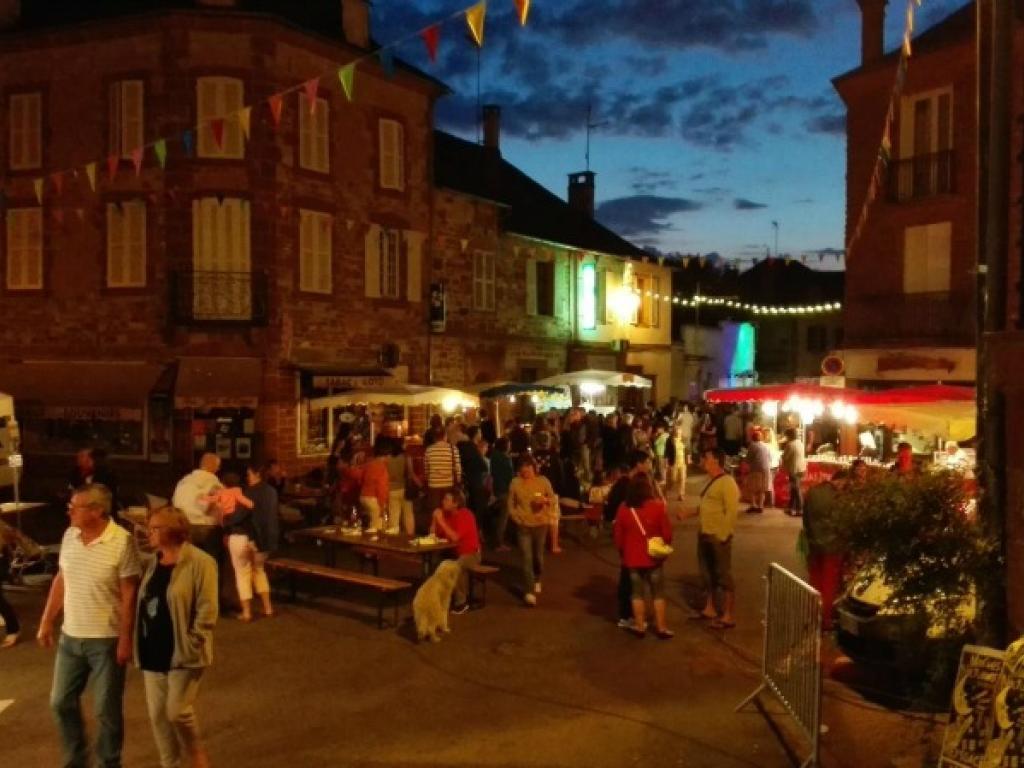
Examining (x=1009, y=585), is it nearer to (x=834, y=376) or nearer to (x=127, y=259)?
(x=834, y=376)

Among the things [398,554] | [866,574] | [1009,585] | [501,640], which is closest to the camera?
[1009,585]

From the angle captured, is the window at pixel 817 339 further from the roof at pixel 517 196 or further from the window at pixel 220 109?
the window at pixel 220 109

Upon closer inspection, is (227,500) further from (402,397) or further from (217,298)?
(217,298)

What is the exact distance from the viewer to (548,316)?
27672mm

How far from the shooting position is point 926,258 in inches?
946

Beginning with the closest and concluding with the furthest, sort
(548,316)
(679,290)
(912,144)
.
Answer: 1. (912,144)
2. (548,316)
3. (679,290)

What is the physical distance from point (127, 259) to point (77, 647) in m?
15.4

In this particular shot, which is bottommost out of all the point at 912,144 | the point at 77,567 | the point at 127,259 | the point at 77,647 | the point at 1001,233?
the point at 77,647

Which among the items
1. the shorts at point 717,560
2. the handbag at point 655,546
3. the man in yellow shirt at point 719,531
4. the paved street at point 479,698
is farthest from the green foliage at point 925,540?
the shorts at point 717,560

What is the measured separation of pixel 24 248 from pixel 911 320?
20050mm

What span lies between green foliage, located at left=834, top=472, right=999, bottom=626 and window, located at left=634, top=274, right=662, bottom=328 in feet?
83.9

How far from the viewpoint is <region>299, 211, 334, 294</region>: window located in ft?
66.3

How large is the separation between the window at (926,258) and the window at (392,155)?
12.3m

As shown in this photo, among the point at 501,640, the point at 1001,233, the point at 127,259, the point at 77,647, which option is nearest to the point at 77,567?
the point at 77,647
